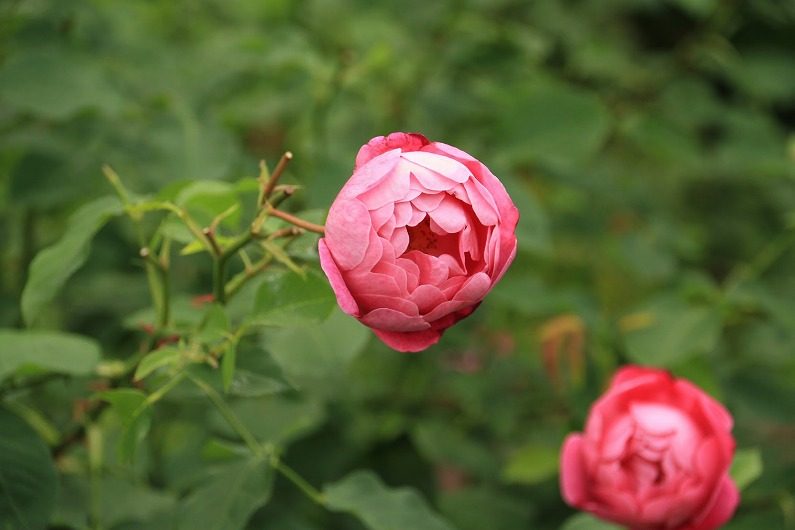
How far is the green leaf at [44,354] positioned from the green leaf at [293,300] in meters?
0.17

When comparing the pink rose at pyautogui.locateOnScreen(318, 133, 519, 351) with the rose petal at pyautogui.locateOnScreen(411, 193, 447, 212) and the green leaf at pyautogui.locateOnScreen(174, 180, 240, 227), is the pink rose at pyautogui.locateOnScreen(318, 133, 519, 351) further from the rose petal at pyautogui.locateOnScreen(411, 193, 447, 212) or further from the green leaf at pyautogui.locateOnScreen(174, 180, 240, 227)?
the green leaf at pyautogui.locateOnScreen(174, 180, 240, 227)

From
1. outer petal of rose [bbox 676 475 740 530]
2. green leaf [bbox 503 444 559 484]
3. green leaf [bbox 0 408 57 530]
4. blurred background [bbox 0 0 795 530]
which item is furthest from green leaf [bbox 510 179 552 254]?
green leaf [bbox 0 408 57 530]

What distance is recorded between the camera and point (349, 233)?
2.05ft

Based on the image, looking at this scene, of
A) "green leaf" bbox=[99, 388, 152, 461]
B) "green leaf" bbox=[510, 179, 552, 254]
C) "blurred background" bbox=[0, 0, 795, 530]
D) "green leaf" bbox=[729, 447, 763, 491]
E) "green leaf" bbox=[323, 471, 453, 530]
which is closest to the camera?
"green leaf" bbox=[99, 388, 152, 461]

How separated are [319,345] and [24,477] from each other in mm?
287

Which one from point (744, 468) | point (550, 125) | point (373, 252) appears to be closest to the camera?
point (373, 252)

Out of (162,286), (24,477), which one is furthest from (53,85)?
(24,477)

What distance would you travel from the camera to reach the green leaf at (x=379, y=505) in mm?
858

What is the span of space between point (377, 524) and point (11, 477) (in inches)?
12.1

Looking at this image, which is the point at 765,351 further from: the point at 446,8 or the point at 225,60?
the point at 225,60

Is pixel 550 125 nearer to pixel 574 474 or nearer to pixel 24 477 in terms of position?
pixel 574 474

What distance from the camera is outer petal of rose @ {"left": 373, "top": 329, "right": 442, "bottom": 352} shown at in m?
0.66

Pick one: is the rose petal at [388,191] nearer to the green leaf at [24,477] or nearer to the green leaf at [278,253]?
the green leaf at [278,253]

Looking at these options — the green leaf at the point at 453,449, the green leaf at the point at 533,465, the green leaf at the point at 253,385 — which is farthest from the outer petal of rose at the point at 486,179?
the green leaf at the point at 453,449
